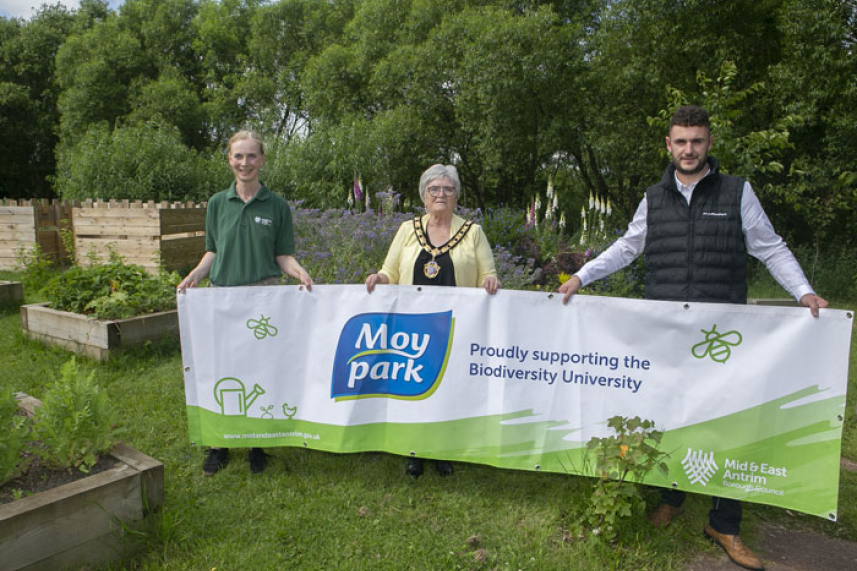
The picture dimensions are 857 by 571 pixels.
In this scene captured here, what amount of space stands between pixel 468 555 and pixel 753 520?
176cm

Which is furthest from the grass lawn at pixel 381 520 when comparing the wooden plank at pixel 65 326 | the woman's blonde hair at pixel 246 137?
the woman's blonde hair at pixel 246 137

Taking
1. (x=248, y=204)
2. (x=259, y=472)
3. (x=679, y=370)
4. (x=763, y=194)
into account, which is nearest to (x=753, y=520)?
(x=679, y=370)

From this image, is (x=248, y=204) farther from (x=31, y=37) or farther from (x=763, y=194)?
(x=31, y=37)

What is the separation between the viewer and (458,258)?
357cm

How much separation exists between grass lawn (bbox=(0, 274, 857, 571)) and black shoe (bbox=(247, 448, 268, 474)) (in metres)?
0.07

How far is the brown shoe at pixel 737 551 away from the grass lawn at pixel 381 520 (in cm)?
7

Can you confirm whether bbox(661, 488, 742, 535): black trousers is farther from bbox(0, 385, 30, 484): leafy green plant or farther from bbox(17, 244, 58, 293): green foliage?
bbox(17, 244, 58, 293): green foliage

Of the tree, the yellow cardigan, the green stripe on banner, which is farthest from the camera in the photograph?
the tree

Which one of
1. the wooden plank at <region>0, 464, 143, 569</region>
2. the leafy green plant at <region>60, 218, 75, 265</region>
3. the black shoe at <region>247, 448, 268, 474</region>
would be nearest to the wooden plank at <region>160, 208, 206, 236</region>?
the leafy green plant at <region>60, 218, 75, 265</region>

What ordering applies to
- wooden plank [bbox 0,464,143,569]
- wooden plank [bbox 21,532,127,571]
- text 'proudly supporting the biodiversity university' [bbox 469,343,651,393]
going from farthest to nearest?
text 'proudly supporting the biodiversity university' [bbox 469,343,651,393] < wooden plank [bbox 21,532,127,571] < wooden plank [bbox 0,464,143,569]

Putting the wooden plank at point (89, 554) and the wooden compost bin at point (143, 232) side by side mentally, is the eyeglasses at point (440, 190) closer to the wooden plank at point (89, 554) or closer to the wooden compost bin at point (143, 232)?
the wooden plank at point (89, 554)

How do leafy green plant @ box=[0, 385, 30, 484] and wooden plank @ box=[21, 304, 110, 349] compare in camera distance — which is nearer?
leafy green plant @ box=[0, 385, 30, 484]

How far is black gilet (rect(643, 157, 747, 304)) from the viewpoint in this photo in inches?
119

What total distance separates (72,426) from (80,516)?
0.49m
